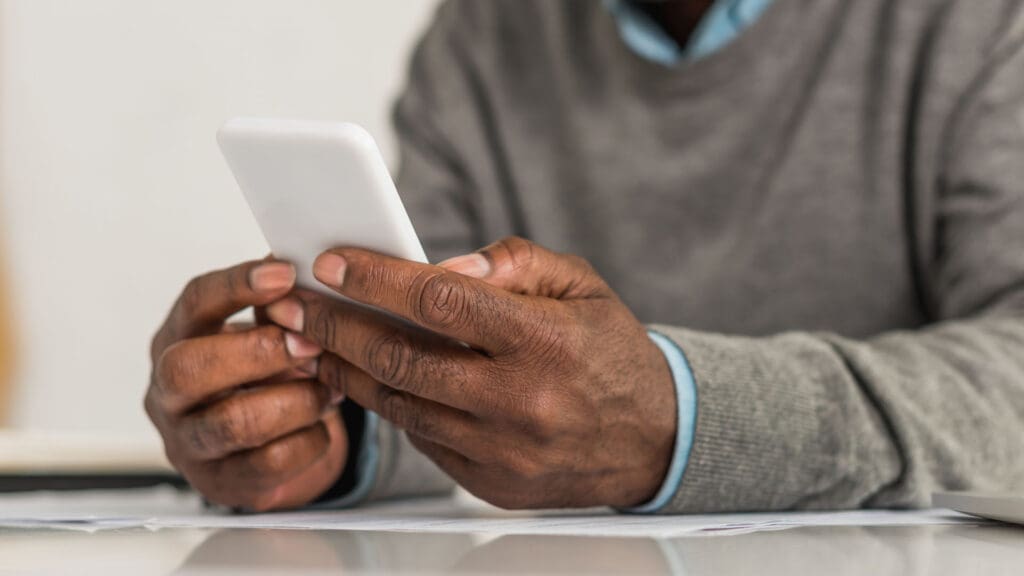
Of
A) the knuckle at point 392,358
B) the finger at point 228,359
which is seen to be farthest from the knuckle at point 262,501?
the knuckle at point 392,358

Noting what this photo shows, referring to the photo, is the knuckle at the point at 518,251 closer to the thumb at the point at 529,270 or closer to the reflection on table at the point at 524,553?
the thumb at the point at 529,270

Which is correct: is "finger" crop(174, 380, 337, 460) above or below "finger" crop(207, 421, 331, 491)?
above

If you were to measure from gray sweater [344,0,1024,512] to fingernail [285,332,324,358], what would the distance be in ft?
0.77

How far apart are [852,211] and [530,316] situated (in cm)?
69

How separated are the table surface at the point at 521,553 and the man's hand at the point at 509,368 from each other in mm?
93

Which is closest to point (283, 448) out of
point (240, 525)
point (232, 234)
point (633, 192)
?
point (240, 525)

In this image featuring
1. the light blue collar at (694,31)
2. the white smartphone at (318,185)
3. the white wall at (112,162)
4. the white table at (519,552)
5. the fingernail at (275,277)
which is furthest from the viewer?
the white wall at (112,162)

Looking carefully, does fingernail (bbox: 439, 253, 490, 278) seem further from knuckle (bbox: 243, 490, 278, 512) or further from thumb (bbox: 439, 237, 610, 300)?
knuckle (bbox: 243, 490, 278, 512)

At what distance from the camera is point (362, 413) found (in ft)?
3.03

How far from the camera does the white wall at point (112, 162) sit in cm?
282

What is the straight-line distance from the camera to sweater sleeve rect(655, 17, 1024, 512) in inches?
28.1

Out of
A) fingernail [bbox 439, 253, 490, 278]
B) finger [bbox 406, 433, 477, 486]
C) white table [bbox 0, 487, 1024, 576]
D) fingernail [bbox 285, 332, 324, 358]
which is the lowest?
finger [bbox 406, 433, 477, 486]

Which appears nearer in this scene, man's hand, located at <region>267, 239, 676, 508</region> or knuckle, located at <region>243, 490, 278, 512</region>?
man's hand, located at <region>267, 239, 676, 508</region>

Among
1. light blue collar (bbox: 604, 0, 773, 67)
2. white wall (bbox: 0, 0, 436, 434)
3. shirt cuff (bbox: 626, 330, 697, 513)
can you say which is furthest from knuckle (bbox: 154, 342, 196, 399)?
white wall (bbox: 0, 0, 436, 434)
